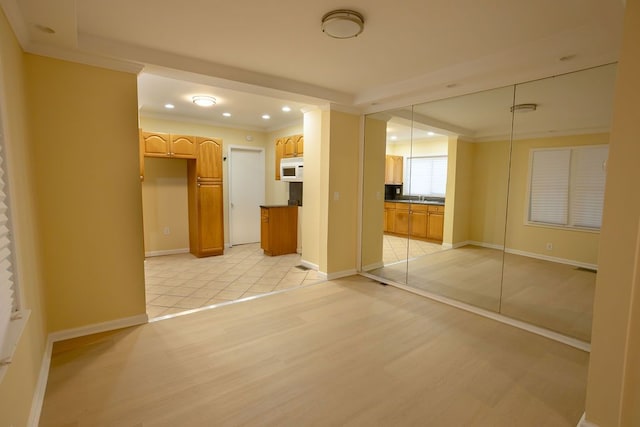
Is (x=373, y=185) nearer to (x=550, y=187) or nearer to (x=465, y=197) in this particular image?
(x=465, y=197)

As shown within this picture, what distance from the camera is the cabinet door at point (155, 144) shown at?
16.2 ft

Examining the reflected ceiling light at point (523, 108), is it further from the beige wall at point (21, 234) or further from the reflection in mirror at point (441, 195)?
the beige wall at point (21, 234)

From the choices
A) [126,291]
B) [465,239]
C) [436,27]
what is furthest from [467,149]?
[126,291]

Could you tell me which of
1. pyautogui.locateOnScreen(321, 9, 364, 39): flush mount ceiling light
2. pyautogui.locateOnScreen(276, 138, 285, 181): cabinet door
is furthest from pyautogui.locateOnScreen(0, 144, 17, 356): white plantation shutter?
pyautogui.locateOnScreen(276, 138, 285, 181): cabinet door

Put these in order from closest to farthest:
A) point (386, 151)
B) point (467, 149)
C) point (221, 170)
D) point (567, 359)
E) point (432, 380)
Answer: point (432, 380) < point (567, 359) < point (467, 149) < point (386, 151) < point (221, 170)

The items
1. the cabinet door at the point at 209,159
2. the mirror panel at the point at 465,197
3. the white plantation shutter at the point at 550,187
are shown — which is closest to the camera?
the white plantation shutter at the point at 550,187

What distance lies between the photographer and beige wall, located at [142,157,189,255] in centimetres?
546

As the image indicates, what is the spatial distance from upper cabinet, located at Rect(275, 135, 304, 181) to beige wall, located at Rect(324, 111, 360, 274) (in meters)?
1.39

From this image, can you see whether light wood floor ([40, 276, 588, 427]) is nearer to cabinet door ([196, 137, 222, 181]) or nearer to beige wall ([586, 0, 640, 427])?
beige wall ([586, 0, 640, 427])

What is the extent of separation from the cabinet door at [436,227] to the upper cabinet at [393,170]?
2.28ft

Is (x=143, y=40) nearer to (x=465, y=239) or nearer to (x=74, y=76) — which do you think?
→ (x=74, y=76)

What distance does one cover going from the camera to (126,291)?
112 inches

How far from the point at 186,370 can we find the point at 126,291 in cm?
111

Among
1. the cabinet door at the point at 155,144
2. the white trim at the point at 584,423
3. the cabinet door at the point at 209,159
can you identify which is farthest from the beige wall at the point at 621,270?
the cabinet door at the point at 155,144
